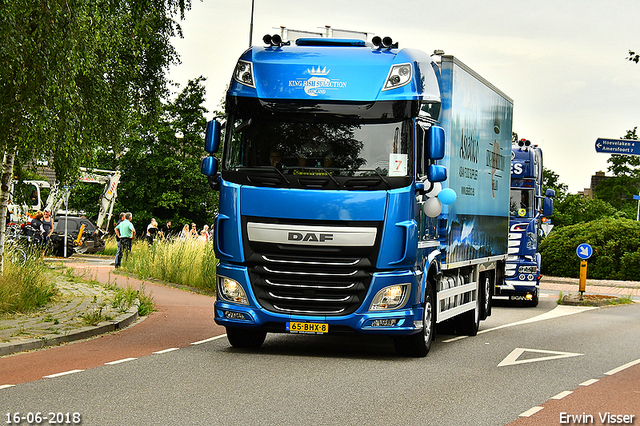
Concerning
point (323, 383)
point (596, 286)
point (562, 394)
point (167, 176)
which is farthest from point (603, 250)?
point (167, 176)

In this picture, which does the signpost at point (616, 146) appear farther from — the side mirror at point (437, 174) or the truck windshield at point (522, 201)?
the side mirror at point (437, 174)

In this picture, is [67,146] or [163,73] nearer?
[67,146]

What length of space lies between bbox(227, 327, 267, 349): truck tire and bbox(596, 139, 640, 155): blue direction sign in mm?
8767

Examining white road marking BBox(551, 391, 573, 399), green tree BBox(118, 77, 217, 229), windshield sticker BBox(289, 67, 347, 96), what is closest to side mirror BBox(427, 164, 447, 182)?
windshield sticker BBox(289, 67, 347, 96)

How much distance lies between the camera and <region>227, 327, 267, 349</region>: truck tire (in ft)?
38.4

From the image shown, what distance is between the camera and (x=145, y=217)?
193 feet

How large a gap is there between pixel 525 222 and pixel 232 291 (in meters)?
12.9

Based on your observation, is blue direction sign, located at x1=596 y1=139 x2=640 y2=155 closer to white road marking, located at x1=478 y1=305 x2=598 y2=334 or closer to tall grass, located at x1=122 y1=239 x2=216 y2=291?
white road marking, located at x1=478 y1=305 x2=598 y2=334

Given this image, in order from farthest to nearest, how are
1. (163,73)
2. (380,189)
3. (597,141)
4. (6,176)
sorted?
1. (163,73)
2. (597,141)
3. (6,176)
4. (380,189)

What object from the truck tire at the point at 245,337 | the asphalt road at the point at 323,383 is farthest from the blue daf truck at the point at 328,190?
the asphalt road at the point at 323,383

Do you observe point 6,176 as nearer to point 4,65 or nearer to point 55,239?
point 4,65

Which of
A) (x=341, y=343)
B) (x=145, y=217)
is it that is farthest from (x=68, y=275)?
(x=145, y=217)

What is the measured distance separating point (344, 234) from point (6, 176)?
715cm

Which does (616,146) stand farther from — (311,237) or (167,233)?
(167,233)
